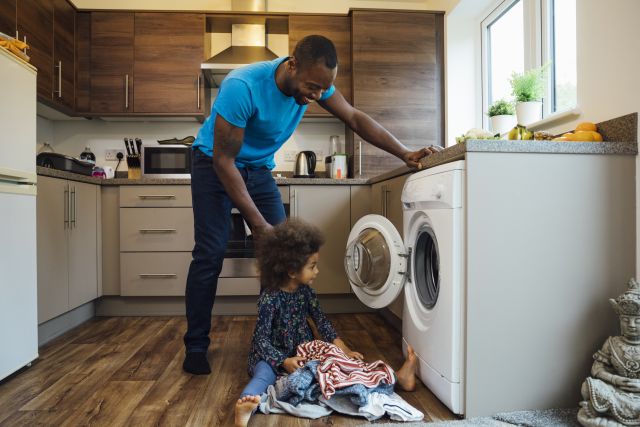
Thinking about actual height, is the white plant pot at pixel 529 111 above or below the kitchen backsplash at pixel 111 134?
below

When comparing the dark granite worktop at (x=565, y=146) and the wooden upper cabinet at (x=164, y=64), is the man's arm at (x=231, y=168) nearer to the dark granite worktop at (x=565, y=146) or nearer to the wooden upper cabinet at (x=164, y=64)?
the dark granite worktop at (x=565, y=146)

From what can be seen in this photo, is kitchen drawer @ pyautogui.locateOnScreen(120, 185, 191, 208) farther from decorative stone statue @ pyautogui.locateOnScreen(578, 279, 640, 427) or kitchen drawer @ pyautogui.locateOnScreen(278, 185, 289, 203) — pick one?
decorative stone statue @ pyautogui.locateOnScreen(578, 279, 640, 427)

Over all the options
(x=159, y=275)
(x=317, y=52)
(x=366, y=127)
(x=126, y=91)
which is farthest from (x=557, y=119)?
(x=126, y=91)

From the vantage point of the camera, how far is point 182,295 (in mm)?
2994

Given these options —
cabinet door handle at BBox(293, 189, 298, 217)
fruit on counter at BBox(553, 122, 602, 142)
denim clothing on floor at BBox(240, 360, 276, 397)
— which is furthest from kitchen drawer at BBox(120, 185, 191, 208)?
fruit on counter at BBox(553, 122, 602, 142)

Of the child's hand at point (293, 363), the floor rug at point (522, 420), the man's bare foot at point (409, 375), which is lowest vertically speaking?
the floor rug at point (522, 420)

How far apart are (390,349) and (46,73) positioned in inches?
104

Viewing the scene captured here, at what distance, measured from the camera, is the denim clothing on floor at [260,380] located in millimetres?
1438

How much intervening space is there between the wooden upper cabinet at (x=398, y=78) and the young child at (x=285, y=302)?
173 cm

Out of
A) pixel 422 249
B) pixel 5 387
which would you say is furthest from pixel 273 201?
pixel 5 387

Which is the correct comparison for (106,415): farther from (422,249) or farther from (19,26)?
(19,26)

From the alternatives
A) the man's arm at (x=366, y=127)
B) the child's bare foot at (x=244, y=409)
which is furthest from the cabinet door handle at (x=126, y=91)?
the child's bare foot at (x=244, y=409)

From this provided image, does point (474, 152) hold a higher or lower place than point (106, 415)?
higher

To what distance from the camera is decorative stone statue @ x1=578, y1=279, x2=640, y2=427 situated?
1.22 m
